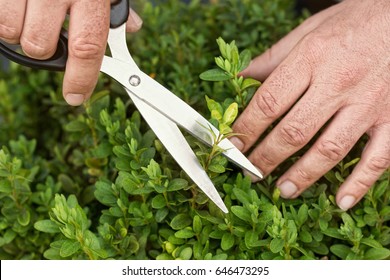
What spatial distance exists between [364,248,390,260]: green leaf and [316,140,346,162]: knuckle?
0.88 ft

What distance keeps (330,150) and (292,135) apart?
112mm

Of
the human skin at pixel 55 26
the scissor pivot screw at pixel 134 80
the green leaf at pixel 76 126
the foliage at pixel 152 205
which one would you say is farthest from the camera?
the green leaf at pixel 76 126

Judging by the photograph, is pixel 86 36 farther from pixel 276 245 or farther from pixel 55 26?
pixel 276 245

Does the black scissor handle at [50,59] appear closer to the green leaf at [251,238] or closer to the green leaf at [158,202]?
the green leaf at [158,202]

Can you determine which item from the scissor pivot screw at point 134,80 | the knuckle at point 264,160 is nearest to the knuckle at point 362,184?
the knuckle at point 264,160

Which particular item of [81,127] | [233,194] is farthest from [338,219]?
[81,127]

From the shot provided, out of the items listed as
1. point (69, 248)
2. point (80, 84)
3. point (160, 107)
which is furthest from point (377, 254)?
point (80, 84)

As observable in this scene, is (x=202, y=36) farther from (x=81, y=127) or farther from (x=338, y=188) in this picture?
(x=338, y=188)

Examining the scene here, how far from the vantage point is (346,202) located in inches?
62.9

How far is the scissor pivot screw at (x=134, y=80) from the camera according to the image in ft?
5.35

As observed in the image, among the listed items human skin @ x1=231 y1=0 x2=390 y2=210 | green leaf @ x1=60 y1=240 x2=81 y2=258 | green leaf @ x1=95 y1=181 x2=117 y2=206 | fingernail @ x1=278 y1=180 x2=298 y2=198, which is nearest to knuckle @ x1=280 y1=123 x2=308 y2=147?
human skin @ x1=231 y1=0 x2=390 y2=210

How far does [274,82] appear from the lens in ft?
5.39

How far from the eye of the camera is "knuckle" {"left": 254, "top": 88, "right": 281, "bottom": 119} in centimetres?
163

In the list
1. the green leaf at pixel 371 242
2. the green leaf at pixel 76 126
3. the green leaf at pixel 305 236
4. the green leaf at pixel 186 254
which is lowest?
the green leaf at pixel 76 126
